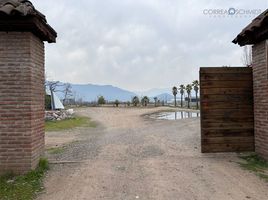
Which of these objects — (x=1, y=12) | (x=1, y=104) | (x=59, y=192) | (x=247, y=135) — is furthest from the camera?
(x=247, y=135)

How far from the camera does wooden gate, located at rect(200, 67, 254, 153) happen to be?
34.2 feet

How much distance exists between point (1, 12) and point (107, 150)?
5500 millimetres

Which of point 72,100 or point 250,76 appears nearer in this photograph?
point 250,76

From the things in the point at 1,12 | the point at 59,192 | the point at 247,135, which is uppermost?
the point at 1,12

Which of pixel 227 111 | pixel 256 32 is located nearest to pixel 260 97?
pixel 227 111

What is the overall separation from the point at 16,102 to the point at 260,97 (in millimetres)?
5897

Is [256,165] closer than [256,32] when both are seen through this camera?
Yes

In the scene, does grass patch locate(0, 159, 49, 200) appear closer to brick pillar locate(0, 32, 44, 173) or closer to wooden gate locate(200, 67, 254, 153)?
brick pillar locate(0, 32, 44, 173)

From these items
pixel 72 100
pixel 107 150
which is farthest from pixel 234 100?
pixel 72 100

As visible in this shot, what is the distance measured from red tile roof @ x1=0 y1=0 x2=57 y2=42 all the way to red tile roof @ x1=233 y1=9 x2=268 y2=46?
4836mm

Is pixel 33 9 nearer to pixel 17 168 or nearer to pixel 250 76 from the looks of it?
pixel 17 168

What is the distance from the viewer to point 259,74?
32.2 feet

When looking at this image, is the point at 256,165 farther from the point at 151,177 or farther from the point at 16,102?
the point at 16,102

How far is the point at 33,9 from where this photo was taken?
24.7 feet
